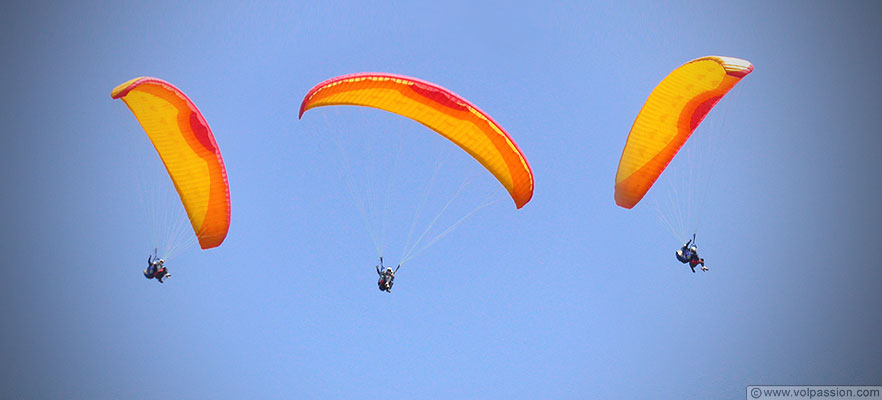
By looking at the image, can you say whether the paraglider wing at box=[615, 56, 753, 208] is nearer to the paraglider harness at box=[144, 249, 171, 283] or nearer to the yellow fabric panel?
the yellow fabric panel

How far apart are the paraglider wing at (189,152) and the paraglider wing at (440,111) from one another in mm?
3142

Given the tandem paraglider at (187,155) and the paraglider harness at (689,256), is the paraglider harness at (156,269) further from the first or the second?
the paraglider harness at (689,256)

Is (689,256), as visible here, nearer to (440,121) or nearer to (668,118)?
(668,118)

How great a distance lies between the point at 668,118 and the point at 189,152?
9.74 metres

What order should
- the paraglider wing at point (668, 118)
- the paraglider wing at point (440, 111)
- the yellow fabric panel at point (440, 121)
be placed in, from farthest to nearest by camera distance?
the paraglider wing at point (668, 118)
the yellow fabric panel at point (440, 121)
the paraglider wing at point (440, 111)

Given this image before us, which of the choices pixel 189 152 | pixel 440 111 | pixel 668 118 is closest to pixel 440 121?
pixel 440 111

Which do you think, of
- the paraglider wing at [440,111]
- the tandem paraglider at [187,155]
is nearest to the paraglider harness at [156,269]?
the tandem paraglider at [187,155]

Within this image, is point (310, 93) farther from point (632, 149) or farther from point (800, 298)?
point (800, 298)

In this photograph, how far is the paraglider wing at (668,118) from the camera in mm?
13859

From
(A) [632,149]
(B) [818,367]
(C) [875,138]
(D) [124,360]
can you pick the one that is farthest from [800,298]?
(D) [124,360]

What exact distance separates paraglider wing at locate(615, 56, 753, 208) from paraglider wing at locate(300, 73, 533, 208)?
7.40 feet

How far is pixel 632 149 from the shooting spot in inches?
581

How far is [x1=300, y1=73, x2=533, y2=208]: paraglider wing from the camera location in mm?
12805

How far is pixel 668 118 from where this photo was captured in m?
14.4
